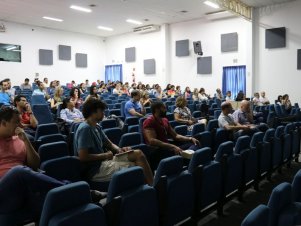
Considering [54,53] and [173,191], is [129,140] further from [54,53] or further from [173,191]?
[54,53]

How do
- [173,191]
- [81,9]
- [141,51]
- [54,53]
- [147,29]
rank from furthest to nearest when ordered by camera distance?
[141,51], [54,53], [147,29], [81,9], [173,191]

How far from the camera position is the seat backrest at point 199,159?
9.53 ft

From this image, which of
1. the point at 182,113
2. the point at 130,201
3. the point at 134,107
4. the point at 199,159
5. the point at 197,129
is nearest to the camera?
the point at 130,201

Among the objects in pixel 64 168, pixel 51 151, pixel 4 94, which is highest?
pixel 4 94

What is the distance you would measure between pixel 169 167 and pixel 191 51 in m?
13.7

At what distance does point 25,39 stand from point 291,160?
14.3 meters

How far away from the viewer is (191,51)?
15680 millimetres

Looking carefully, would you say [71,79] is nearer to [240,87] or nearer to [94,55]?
[94,55]

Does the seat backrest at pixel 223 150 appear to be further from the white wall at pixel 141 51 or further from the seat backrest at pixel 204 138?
the white wall at pixel 141 51

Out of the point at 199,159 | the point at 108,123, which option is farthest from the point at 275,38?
the point at 199,159

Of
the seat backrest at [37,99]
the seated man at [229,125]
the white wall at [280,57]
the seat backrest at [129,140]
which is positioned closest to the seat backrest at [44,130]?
the seat backrest at [129,140]

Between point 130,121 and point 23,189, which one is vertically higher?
point 130,121

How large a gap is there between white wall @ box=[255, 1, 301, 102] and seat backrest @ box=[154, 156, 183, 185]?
11.3 meters

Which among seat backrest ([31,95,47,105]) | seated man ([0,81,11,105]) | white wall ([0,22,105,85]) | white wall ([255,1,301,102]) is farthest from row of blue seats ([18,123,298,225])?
white wall ([0,22,105,85])
